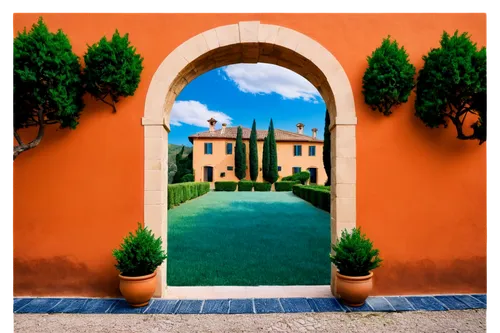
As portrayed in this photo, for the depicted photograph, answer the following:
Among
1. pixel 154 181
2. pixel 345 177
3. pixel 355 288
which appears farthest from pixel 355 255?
pixel 154 181

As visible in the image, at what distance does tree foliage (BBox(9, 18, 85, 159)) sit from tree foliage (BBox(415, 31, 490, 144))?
5354 millimetres

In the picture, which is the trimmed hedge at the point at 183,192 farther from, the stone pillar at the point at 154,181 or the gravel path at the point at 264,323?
the gravel path at the point at 264,323

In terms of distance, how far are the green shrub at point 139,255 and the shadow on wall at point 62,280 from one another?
0.60 m

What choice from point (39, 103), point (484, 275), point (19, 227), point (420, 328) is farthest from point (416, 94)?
point (19, 227)

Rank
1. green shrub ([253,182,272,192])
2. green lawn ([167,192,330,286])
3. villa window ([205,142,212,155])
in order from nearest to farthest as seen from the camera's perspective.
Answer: green lawn ([167,192,330,286])
green shrub ([253,182,272,192])
villa window ([205,142,212,155])

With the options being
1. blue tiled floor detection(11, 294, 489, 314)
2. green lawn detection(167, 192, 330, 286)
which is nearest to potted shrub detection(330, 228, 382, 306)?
blue tiled floor detection(11, 294, 489, 314)

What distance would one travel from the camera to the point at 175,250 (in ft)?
23.6

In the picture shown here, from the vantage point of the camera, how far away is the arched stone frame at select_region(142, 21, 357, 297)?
445 centimetres

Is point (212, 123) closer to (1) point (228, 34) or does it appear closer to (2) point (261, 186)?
(2) point (261, 186)

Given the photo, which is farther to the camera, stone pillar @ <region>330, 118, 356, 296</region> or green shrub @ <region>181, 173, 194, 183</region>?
green shrub @ <region>181, 173, 194, 183</region>

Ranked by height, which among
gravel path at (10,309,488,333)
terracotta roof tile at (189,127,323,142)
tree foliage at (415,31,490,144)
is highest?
terracotta roof tile at (189,127,323,142)

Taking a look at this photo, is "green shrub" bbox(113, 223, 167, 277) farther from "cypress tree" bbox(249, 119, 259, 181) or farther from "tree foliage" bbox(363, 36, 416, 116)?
"cypress tree" bbox(249, 119, 259, 181)

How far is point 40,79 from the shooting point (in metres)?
3.75

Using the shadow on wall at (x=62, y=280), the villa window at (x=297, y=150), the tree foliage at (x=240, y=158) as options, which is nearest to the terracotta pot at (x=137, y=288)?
the shadow on wall at (x=62, y=280)
